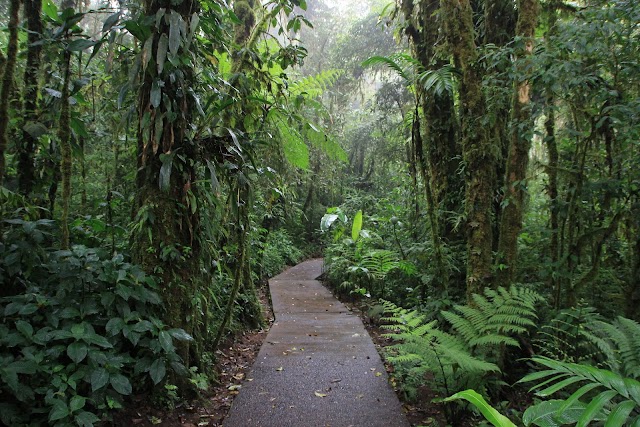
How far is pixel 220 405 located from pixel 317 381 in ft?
2.97

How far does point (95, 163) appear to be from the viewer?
17.1 feet

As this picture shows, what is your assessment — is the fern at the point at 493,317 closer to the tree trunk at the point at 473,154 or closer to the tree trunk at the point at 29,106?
the tree trunk at the point at 473,154

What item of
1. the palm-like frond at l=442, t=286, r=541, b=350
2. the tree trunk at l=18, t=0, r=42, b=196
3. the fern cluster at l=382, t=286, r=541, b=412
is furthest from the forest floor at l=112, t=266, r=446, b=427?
the tree trunk at l=18, t=0, r=42, b=196

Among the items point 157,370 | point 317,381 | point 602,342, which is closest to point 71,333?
point 157,370

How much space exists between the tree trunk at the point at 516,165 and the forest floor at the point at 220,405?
1306 mm

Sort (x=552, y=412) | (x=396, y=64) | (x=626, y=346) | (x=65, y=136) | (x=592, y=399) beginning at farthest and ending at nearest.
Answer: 1. (x=396, y=64)
2. (x=65, y=136)
3. (x=626, y=346)
4. (x=552, y=412)
5. (x=592, y=399)

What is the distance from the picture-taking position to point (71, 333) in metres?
2.12

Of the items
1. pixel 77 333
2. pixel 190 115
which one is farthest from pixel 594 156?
pixel 77 333

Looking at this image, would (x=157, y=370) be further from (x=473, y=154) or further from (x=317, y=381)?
(x=473, y=154)

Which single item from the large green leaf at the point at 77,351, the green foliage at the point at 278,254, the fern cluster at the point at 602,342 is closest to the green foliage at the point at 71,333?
the large green leaf at the point at 77,351

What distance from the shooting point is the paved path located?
2888 mm

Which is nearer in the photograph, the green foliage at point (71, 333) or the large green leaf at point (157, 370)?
the green foliage at point (71, 333)

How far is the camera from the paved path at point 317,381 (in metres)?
2.89

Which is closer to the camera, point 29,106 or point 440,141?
point 29,106
